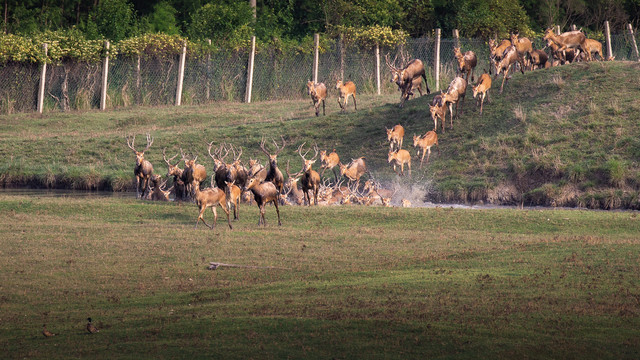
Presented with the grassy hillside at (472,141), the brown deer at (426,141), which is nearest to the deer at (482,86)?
the grassy hillside at (472,141)

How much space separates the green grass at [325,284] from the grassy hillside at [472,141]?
13.5ft

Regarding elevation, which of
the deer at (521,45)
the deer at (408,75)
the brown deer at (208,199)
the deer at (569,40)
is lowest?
the brown deer at (208,199)

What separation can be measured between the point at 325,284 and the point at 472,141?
15.4 m

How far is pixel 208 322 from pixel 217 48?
101 feet

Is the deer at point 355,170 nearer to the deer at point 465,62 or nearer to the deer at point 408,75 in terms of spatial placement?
the deer at point 408,75

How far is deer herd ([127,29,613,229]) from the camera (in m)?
18.5

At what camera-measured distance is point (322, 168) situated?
83.2ft

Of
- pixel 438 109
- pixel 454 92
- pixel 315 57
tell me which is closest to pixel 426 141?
pixel 438 109

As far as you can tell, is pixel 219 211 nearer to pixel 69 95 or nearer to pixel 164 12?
pixel 69 95

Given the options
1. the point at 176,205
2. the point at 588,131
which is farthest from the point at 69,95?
the point at 588,131

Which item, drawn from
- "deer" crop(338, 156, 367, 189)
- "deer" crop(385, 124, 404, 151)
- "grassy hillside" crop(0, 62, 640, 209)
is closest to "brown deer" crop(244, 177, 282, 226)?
"deer" crop(338, 156, 367, 189)

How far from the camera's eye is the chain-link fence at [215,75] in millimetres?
36531

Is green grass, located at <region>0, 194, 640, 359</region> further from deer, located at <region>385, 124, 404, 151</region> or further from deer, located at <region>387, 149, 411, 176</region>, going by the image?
deer, located at <region>385, 124, 404, 151</region>

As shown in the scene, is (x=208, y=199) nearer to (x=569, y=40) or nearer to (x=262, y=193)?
(x=262, y=193)
